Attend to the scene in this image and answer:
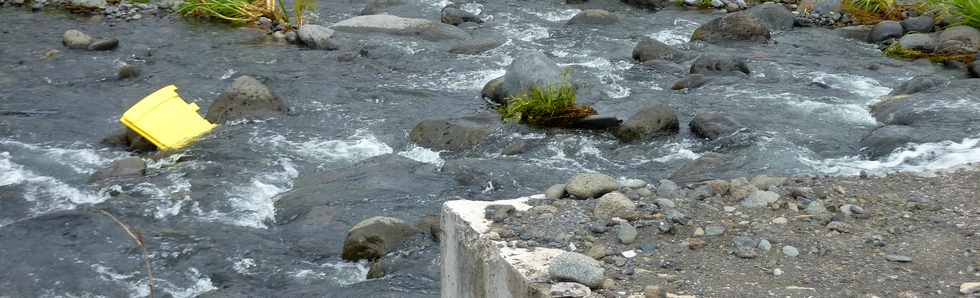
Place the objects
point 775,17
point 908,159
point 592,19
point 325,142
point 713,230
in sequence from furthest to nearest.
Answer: point 592,19 → point 775,17 → point 325,142 → point 908,159 → point 713,230

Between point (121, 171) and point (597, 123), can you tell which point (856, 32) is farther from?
point (121, 171)

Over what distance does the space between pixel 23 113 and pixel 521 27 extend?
17.2 feet

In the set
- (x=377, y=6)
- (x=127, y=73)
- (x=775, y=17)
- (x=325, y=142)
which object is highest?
(x=775, y=17)

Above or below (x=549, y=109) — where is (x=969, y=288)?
above

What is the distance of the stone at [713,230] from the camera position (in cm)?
458

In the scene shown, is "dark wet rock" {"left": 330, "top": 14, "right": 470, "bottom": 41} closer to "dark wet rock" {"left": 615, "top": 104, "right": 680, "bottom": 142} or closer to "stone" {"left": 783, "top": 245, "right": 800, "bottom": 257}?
"dark wet rock" {"left": 615, "top": 104, "right": 680, "bottom": 142}

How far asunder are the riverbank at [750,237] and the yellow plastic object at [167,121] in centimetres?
453

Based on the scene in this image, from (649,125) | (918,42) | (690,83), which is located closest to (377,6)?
(690,83)

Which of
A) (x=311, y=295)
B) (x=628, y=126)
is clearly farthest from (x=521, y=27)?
(x=311, y=295)

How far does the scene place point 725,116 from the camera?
346 inches

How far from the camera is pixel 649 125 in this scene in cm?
865

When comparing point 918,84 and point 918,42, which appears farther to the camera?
point 918,42

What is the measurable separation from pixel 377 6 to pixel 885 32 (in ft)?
18.4

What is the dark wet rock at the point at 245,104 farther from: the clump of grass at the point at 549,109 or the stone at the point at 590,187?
the stone at the point at 590,187
